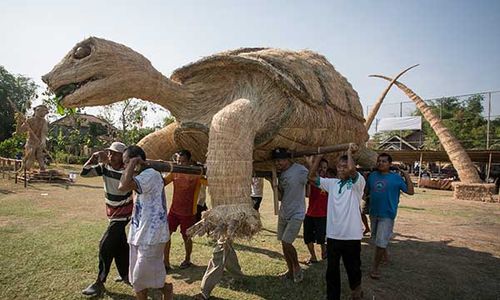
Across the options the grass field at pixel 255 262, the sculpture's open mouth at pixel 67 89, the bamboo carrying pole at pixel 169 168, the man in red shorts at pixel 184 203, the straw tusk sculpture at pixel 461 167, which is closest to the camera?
the bamboo carrying pole at pixel 169 168

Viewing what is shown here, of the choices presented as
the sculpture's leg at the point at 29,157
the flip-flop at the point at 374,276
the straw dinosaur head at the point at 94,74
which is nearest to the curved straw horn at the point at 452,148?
the flip-flop at the point at 374,276

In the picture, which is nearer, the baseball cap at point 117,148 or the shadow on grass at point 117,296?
the shadow on grass at point 117,296

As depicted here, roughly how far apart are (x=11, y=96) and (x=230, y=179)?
4573 centimetres

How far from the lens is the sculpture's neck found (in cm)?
398

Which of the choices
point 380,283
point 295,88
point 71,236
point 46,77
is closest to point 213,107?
point 295,88

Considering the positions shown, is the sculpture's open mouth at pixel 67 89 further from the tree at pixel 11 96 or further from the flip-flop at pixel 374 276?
the tree at pixel 11 96

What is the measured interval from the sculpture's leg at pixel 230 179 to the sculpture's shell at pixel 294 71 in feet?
2.76

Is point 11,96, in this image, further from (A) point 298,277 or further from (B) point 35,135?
(A) point 298,277

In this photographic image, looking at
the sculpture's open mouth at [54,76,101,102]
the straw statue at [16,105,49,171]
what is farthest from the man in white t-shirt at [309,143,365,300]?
the straw statue at [16,105,49,171]

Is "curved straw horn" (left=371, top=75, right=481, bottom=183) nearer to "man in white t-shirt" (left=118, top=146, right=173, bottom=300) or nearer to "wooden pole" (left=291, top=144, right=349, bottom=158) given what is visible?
"wooden pole" (left=291, top=144, right=349, bottom=158)

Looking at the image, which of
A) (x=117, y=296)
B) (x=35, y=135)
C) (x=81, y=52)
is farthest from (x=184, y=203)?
(x=35, y=135)

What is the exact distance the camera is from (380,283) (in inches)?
163

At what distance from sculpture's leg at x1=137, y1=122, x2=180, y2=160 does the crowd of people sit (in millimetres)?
598

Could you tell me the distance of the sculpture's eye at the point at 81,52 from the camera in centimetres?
359
